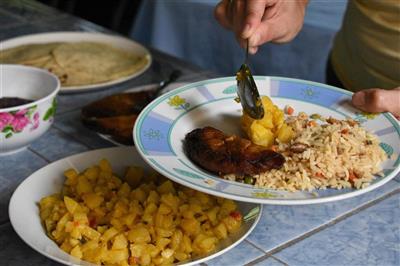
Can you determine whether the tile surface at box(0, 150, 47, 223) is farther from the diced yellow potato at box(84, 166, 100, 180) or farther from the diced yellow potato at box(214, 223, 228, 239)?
the diced yellow potato at box(214, 223, 228, 239)

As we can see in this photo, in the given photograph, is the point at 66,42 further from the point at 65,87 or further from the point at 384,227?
the point at 384,227

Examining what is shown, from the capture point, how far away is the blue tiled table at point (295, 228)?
95cm

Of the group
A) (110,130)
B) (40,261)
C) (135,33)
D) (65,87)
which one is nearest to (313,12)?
(135,33)

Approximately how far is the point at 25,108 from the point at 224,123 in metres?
0.38

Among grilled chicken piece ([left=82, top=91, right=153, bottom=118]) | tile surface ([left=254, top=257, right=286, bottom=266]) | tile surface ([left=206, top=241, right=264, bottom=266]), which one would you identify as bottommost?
grilled chicken piece ([left=82, top=91, right=153, bottom=118])

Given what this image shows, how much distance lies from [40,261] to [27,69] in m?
0.56

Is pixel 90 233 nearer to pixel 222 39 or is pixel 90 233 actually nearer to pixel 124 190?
pixel 124 190

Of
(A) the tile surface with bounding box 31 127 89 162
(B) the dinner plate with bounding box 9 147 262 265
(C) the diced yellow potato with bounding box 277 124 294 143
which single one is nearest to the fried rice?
(C) the diced yellow potato with bounding box 277 124 294 143

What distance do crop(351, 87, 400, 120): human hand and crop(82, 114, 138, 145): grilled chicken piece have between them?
0.43 meters

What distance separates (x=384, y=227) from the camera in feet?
3.39

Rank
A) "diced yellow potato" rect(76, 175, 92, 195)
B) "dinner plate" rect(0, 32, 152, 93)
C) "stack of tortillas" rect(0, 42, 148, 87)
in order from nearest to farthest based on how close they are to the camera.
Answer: "diced yellow potato" rect(76, 175, 92, 195)
"stack of tortillas" rect(0, 42, 148, 87)
"dinner plate" rect(0, 32, 152, 93)

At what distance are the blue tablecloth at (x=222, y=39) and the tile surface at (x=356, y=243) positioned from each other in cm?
119

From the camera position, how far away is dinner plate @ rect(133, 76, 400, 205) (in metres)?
0.82

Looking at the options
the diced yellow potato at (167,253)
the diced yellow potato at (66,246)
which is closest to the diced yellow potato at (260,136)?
the diced yellow potato at (167,253)
